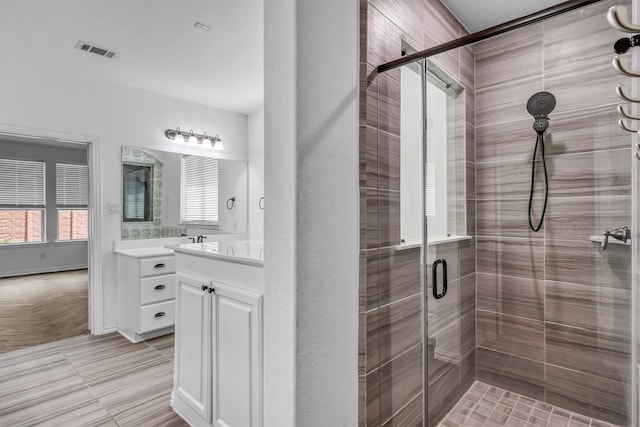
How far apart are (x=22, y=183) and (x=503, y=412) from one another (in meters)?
7.89

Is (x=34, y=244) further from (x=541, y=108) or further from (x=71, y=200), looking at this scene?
(x=541, y=108)

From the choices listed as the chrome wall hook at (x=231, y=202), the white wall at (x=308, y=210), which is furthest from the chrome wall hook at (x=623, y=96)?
the chrome wall hook at (x=231, y=202)

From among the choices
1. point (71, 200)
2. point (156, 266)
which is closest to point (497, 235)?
point (156, 266)

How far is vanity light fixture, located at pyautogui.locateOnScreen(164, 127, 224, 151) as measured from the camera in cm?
393

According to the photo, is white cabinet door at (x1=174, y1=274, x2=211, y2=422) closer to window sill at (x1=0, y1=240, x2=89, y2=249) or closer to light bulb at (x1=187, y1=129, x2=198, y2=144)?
light bulb at (x1=187, y1=129, x2=198, y2=144)

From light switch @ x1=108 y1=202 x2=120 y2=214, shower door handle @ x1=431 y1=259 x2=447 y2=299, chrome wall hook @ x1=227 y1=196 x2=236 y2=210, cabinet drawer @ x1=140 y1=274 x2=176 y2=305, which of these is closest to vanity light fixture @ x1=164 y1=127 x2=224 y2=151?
chrome wall hook @ x1=227 y1=196 x2=236 y2=210

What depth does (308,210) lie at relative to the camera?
1.14 m

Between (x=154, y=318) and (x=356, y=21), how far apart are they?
3058 millimetres

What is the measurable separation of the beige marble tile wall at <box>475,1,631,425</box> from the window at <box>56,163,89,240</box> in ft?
23.8

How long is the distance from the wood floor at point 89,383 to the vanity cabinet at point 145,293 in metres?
0.14

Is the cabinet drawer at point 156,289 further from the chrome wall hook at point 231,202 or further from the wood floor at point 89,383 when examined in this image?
the chrome wall hook at point 231,202

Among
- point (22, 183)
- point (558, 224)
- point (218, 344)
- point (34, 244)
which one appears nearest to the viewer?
point (558, 224)

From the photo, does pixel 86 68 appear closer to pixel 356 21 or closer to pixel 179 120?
pixel 179 120

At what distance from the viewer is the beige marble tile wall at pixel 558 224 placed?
4.14ft
